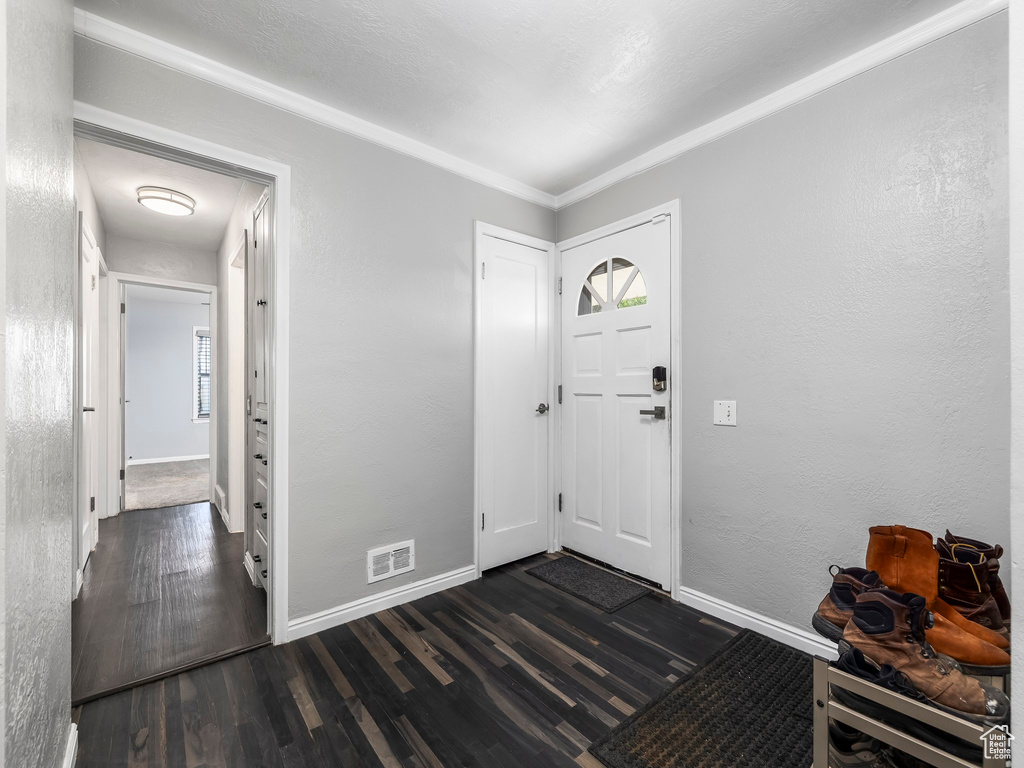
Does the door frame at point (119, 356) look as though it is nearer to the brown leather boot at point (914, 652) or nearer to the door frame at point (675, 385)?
the door frame at point (675, 385)

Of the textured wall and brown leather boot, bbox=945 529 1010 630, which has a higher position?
the textured wall

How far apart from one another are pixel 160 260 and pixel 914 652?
18.5 feet

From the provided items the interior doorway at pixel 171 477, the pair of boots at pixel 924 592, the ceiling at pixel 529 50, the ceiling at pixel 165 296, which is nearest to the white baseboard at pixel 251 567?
the interior doorway at pixel 171 477

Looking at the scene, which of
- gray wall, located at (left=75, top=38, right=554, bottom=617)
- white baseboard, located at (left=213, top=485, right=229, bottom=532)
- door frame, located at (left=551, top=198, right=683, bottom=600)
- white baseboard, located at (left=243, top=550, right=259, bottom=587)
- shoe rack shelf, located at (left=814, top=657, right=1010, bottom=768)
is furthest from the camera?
white baseboard, located at (left=213, top=485, right=229, bottom=532)

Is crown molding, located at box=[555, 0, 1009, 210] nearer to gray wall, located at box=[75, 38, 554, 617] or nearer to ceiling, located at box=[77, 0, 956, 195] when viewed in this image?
ceiling, located at box=[77, 0, 956, 195]

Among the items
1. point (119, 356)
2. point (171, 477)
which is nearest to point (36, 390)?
point (119, 356)

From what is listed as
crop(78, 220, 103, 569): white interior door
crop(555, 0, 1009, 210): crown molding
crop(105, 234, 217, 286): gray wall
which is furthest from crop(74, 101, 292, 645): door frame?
crop(105, 234, 217, 286): gray wall

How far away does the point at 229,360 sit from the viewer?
12.4ft

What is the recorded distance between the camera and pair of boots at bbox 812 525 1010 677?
1244 millimetres

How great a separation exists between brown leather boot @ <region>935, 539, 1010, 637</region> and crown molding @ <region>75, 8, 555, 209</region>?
2740mm

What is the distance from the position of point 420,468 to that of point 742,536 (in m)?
1.66

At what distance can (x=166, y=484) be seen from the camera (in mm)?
5695

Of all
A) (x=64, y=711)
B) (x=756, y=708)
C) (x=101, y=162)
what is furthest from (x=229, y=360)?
(x=756, y=708)

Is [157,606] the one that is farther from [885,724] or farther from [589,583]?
[885,724]
